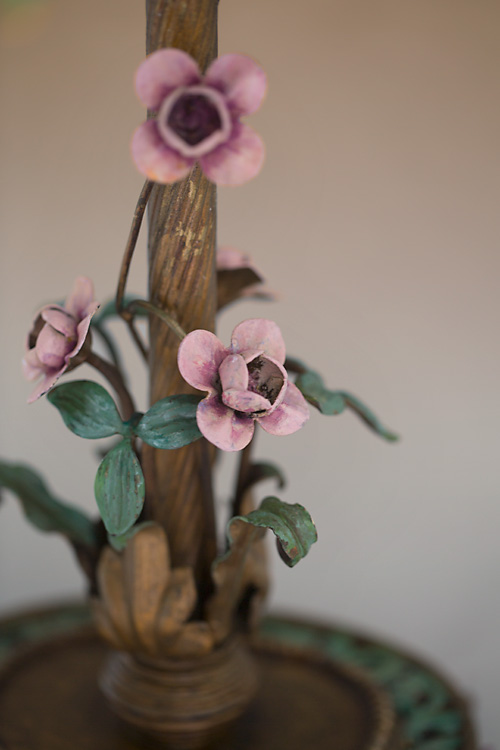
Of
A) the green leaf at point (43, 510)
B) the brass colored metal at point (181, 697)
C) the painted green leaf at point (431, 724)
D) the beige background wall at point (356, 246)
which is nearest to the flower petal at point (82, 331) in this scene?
the green leaf at point (43, 510)

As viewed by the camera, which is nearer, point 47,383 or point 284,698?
point 47,383

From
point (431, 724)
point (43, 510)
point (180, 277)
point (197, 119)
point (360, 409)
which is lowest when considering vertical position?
point (431, 724)

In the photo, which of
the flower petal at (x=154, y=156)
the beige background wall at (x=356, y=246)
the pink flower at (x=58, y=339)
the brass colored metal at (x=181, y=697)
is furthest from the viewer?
the beige background wall at (x=356, y=246)

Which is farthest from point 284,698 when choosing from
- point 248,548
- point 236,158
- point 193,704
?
point 236,158

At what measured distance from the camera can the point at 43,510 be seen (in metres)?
0.73

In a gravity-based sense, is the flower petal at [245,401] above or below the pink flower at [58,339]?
below

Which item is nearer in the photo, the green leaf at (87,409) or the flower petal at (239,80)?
the flower petal at (239,80)

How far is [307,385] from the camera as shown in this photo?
636 mm

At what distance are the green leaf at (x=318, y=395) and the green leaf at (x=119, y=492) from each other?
0.16 metres

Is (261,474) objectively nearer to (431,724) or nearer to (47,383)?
(47,383)

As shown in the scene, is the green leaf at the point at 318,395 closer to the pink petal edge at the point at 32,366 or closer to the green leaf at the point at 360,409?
the green leaf at the point at 360,409

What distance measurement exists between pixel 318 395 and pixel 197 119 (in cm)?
26

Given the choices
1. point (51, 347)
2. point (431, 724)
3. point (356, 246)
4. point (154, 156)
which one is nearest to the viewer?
point (154, 156)

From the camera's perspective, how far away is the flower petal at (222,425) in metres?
0.52
